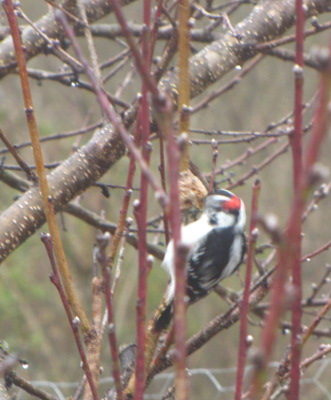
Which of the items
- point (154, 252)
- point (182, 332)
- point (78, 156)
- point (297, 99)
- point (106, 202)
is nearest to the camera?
point (182, 332)

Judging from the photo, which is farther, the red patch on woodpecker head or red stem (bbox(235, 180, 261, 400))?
the red patch on woodpecker head

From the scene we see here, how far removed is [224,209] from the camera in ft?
8.49

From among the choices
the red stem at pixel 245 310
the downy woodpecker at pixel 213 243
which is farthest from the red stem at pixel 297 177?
the downy woodpecker at pixel 213 243

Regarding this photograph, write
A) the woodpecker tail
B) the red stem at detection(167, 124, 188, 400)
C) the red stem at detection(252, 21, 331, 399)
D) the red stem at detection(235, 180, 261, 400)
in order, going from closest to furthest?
1. the red stem at detection(252, 21, 331, 399)
2. the red stem at detection(167, 124, 188, 400)
3. the red stem at detection(235, 180, 261, 400)
4. the woodpecker tail

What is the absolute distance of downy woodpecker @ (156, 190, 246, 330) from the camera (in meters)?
2.49

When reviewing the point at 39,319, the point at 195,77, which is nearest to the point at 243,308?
the point at 195,77

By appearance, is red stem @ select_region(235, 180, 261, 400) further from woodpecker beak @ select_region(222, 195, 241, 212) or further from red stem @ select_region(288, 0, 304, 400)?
woodpecker beak @ select_region(222, 195, 241, 212)

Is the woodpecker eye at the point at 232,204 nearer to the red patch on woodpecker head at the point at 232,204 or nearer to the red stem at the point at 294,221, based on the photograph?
the red patch on woodpecker head at the point at 232,204

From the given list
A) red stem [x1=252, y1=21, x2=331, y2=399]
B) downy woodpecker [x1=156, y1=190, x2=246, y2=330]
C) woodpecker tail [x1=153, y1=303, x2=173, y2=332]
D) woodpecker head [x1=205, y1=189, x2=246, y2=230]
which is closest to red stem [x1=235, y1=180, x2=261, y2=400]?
red stem [x1=252, y1=21, x2=331, y2=399]

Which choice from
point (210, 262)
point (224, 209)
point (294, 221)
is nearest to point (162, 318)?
point (210, 262)

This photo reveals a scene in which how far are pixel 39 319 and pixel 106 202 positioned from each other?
2.08m

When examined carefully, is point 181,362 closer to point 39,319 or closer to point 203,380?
point 39,319

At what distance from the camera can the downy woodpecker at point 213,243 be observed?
97.9 inches

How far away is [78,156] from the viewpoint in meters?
2.66
